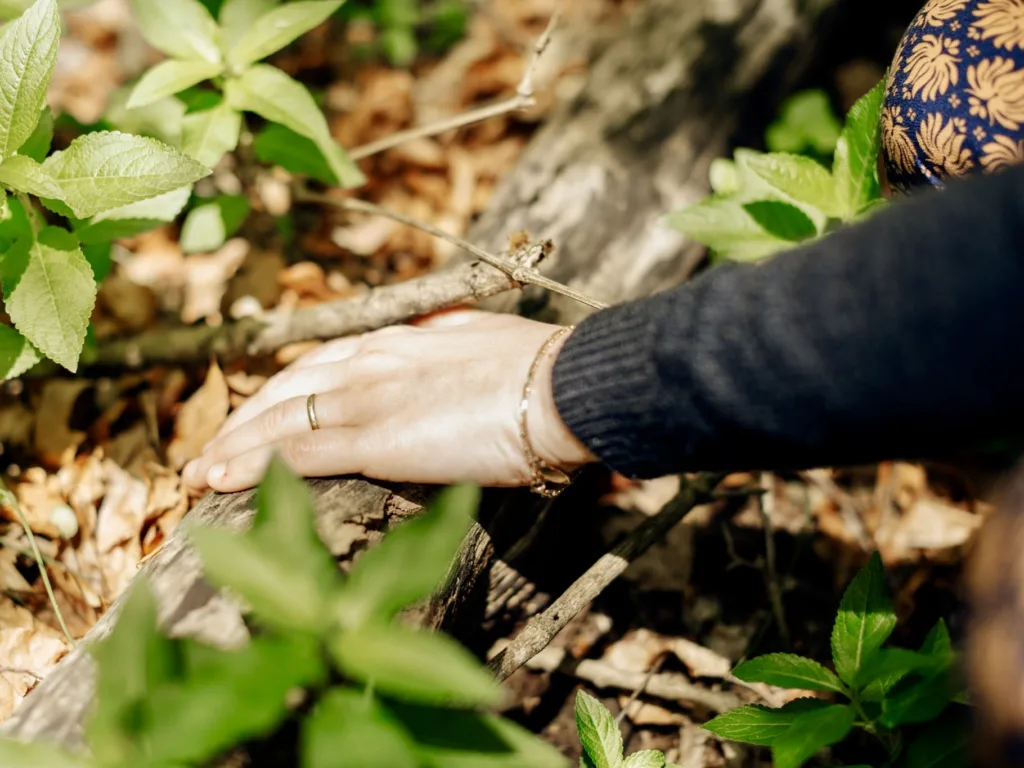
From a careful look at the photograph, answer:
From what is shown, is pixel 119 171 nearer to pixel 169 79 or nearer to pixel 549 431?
pixel 169 79

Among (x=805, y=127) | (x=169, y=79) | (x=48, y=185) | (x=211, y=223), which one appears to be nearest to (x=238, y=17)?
(x=169, y=79)

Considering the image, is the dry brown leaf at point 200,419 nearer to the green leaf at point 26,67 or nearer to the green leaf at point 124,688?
the green leaf at point 26,67

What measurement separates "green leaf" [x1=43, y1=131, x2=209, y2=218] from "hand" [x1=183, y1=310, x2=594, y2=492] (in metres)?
0.56

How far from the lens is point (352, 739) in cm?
96

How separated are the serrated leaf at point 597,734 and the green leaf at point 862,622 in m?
0.51

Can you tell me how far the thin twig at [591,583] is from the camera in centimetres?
164

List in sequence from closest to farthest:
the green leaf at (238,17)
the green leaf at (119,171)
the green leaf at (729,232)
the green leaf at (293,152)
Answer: the green leaf at (119,171)
the green leaf at (729,232)
the green leaf at (238,17)
the green leaf at (293,152)

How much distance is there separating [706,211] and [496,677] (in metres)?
1.35

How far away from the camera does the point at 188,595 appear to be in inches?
54.3

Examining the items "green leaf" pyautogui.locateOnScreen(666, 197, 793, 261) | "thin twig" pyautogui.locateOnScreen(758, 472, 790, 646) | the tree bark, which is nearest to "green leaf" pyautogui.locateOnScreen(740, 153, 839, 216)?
"green leaf" pyautogui.locateOnScreen(666, 197, 793, 261)

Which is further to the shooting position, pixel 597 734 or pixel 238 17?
pixel 238 17

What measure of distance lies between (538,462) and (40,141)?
147 cm

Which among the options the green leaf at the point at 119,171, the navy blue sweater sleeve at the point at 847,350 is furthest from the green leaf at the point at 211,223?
the navy blue sweater sleeve at the point at 847,350

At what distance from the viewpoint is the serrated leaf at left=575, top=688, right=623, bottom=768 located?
1.55 metres
